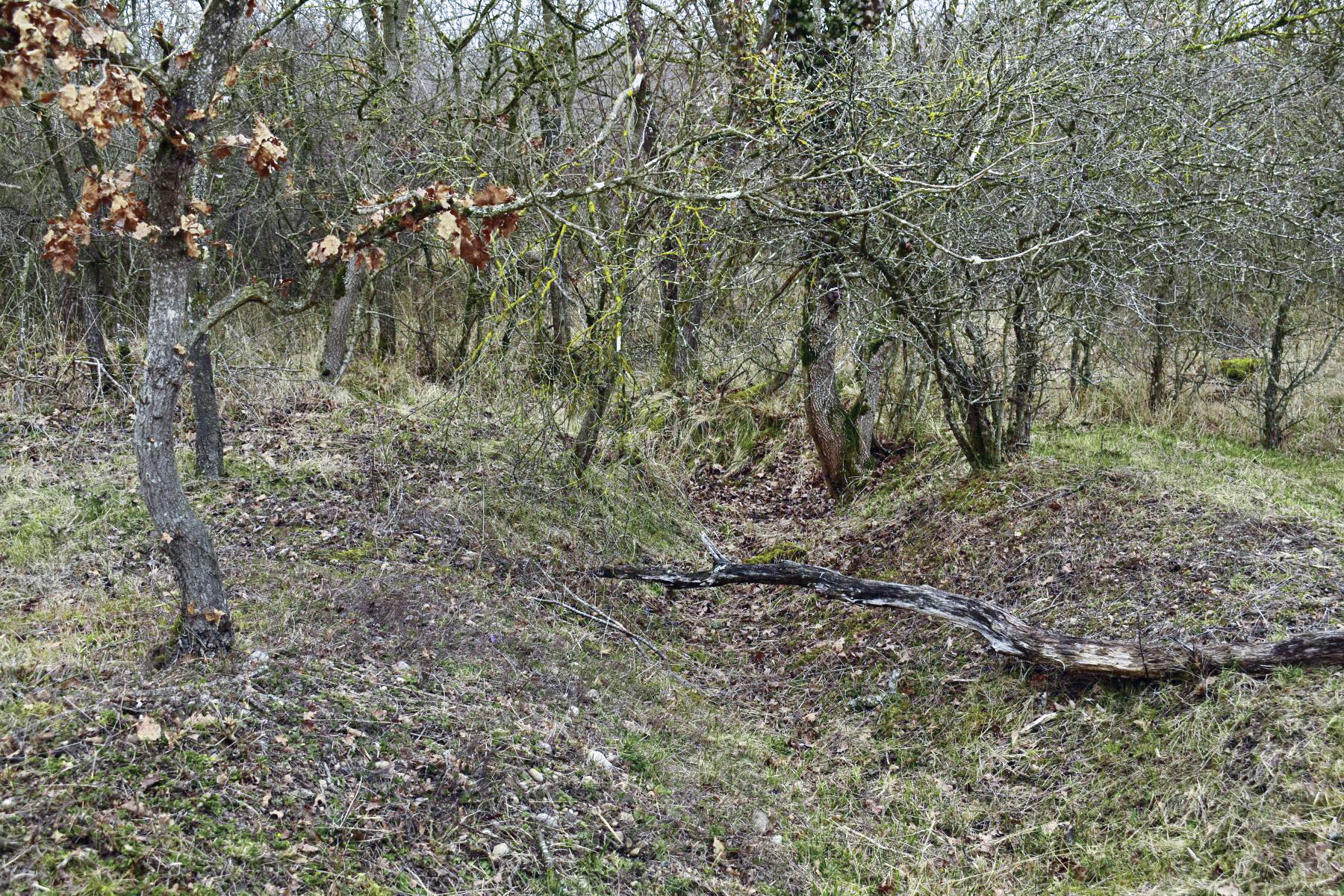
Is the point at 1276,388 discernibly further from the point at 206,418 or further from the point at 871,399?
the point at 206,418

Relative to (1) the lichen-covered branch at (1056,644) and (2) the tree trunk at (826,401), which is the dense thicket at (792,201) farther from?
(1) the lichen-covered branch at (1056,644)

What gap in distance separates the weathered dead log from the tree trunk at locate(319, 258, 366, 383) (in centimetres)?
544

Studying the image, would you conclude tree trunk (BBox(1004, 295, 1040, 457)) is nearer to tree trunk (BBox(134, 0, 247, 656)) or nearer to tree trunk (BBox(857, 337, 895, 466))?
tree trunk (BBox(857, 337, 895, 466))

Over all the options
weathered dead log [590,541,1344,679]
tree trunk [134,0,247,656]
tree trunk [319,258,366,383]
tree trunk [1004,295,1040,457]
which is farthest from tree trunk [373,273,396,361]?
tree trunk [134,0,247,656]

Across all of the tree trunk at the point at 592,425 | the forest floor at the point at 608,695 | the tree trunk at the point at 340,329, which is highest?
the tree trunk at the point at 340,329

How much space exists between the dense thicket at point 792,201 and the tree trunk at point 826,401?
30 mm

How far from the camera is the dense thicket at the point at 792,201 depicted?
617 cm

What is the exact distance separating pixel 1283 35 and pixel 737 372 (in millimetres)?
5634

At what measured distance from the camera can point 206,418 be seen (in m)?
6.36

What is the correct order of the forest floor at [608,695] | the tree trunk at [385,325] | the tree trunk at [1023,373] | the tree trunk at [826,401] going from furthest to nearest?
the tree trunk at [385,325]
the tree trunk at [826,401]
the tree trunk at [1023,373]
the forest floor at [608,695]

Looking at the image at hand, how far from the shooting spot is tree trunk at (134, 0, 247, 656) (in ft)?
10.8

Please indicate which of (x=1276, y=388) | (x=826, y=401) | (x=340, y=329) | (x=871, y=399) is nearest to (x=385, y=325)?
(x=340, y=329)

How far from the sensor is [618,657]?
5.52m

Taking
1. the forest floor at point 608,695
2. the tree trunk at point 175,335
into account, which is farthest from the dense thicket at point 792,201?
the forest floor at point 608,695
